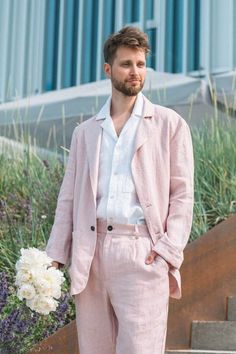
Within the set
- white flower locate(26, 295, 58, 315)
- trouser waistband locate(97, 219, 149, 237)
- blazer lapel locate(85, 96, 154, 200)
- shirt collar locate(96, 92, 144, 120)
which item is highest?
shirt collar locate(96, 92, 144, 120)

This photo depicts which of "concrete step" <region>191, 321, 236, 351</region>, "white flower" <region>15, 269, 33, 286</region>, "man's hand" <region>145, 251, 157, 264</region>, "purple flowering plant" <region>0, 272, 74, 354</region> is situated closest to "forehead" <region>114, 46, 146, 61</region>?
"man's hand" <region>145, 251, 157, 264</region>

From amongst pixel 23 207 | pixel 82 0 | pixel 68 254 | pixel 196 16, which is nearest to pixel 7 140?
pixel 23 207

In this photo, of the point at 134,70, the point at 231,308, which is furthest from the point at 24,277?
the point at 231,308

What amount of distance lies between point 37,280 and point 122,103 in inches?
Result: 29.0

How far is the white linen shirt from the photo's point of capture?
288 cm

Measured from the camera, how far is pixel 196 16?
1111cm

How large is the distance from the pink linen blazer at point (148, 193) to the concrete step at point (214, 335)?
1.37m

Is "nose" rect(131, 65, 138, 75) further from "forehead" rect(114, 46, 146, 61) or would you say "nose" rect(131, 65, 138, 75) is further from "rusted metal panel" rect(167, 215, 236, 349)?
"rusted metal panel" rect(167, 215, 236, 349)

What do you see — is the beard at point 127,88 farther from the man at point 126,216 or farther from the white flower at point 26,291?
the white flower at point 26,291

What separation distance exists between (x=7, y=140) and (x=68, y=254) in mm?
3431

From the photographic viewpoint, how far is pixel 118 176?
→ 9.64ft

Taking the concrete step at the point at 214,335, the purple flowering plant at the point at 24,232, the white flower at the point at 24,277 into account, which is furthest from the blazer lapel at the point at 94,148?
the concrete step at the point at 214,335

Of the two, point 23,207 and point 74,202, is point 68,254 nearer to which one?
point 74,202

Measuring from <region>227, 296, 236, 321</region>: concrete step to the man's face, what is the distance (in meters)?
1.79
